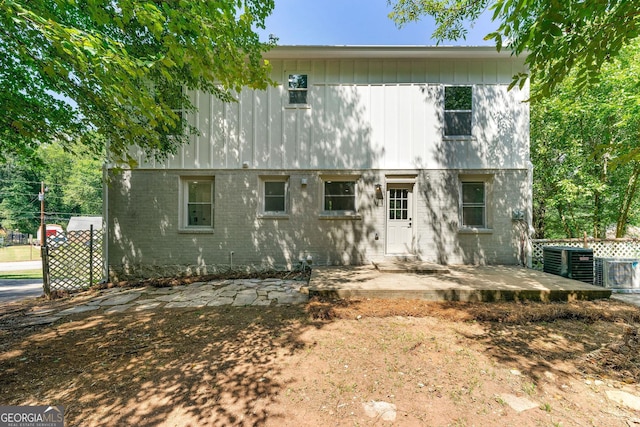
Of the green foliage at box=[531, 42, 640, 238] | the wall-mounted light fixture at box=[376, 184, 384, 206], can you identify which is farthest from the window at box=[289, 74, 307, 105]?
the green foliage at box=[531, 42, 640, 238]

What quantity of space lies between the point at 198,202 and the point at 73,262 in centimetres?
328

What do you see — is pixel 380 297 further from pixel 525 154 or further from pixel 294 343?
pixel 525 154

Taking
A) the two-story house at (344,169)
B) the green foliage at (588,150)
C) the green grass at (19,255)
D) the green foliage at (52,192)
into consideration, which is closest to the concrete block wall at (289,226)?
the two-story house at (344,169)

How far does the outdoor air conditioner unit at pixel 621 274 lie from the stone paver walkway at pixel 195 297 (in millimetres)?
6655

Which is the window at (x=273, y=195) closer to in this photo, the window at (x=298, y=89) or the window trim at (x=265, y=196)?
the window trim at (x=265, y=196)

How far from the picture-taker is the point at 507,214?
23.6ft

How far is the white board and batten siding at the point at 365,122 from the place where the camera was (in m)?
7.25

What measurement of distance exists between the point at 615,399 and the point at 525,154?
684cm

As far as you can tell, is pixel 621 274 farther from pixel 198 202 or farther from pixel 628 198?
pixel 198 202

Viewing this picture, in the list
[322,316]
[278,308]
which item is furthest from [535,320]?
[278,308]

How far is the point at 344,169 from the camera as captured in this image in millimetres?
7270

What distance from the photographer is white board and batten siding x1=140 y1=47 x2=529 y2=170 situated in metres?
7.25

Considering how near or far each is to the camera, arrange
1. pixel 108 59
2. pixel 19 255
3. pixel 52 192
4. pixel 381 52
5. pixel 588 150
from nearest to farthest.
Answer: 1. pixel 108 59
2. pixel 381 52
3. pixel 588 150
4. pixel 19 255
5. pixel 52 192

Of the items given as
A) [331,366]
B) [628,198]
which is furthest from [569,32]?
[628,198]
